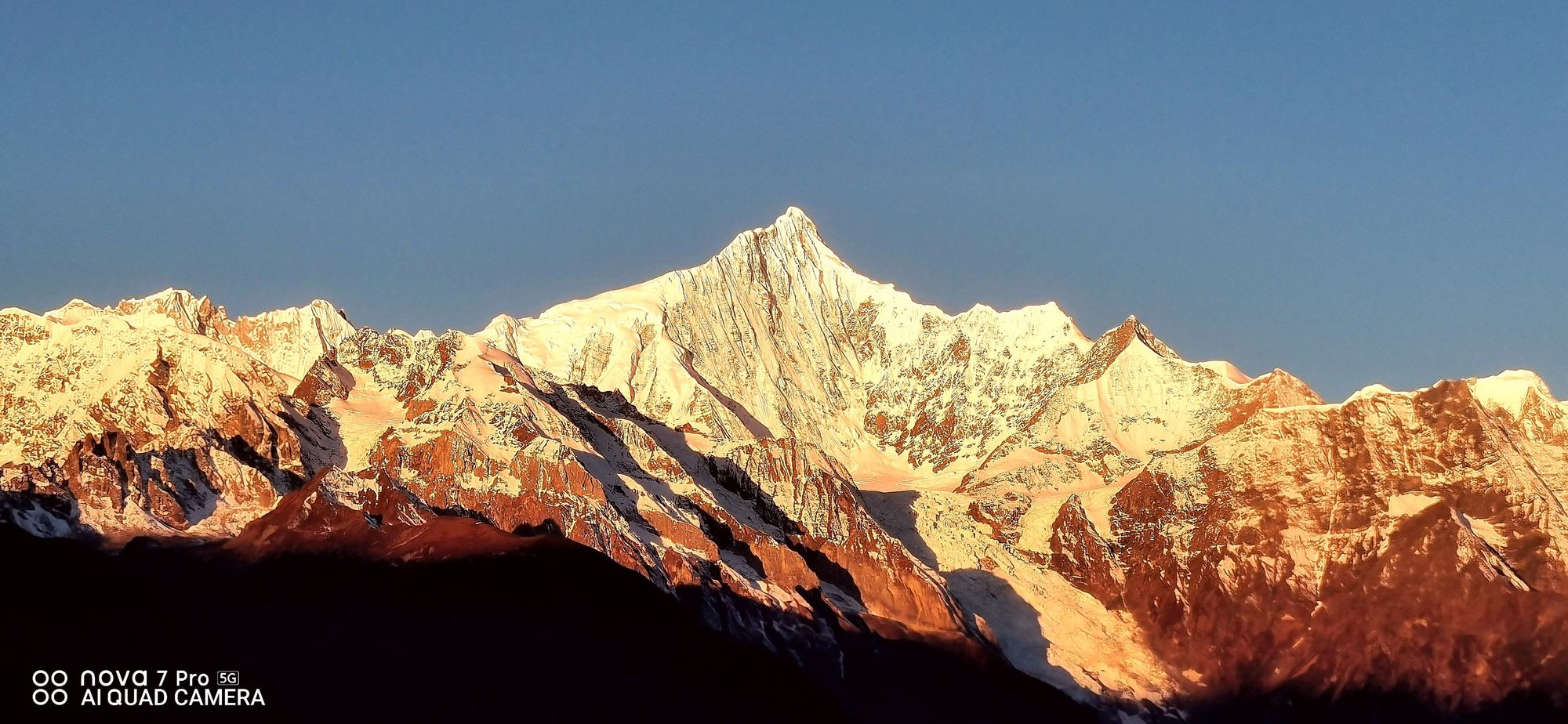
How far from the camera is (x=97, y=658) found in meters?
198

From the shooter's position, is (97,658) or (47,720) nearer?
(47,720)

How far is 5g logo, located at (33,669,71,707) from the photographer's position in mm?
185750

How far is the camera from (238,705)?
199 m

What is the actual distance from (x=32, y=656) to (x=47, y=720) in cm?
1078

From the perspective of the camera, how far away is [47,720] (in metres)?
184

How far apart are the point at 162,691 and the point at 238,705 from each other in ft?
21.5

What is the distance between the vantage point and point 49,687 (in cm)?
18762

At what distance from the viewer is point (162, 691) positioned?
194 meters

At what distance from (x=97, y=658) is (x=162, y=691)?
6.28m

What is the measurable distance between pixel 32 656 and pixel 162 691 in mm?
8407

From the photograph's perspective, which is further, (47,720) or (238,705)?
(238,705)

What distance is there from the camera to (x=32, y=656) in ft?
637

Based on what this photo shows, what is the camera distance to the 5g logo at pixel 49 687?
7313 inches
